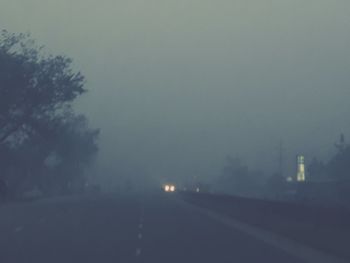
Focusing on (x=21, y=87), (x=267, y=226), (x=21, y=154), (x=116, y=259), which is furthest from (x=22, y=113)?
(x=116, y=259)

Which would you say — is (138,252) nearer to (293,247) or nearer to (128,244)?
(128,244)

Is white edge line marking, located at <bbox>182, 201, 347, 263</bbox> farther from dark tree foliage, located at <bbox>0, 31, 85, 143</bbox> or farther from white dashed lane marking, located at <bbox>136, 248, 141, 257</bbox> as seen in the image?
dark tree foliage, located at <bbox>0, 31, 85, 143</bbox>

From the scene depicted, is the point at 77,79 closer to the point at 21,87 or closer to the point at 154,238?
the point at 21,87

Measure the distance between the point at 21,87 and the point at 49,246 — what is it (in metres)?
59.6

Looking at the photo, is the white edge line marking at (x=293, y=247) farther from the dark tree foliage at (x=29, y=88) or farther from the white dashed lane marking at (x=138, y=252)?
the dark tree foliage at (x=29, y=88)

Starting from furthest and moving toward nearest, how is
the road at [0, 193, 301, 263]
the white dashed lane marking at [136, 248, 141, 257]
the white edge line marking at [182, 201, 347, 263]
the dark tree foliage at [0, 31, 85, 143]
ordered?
the dark tree foliage at [0, 31, 85, 143]
the white edge line marking at [182, 201, 347, 263]
the white dashed lane marking at [136, 248, 141, 257]
the road at [0, 193, 301, 263]

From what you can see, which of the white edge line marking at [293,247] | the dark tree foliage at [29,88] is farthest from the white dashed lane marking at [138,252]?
the dark tree foliage at [29,88]

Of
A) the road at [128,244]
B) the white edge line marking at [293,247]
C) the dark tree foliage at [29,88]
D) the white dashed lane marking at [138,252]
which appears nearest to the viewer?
the road at [128,244]

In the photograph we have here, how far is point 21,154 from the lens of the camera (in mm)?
111688

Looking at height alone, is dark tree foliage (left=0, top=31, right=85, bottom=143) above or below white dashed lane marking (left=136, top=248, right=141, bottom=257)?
above

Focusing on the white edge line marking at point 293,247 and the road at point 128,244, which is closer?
the road at point 128,244

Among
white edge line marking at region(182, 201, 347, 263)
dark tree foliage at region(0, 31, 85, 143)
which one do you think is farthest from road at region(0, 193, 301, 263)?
dark tree foliage at region(0, 31, 85, 143)

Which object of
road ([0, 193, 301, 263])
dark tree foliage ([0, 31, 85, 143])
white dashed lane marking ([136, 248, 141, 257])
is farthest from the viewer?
dark tree foliage ([0, 31, 85, 143])

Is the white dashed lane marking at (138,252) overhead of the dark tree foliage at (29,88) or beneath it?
beneath
